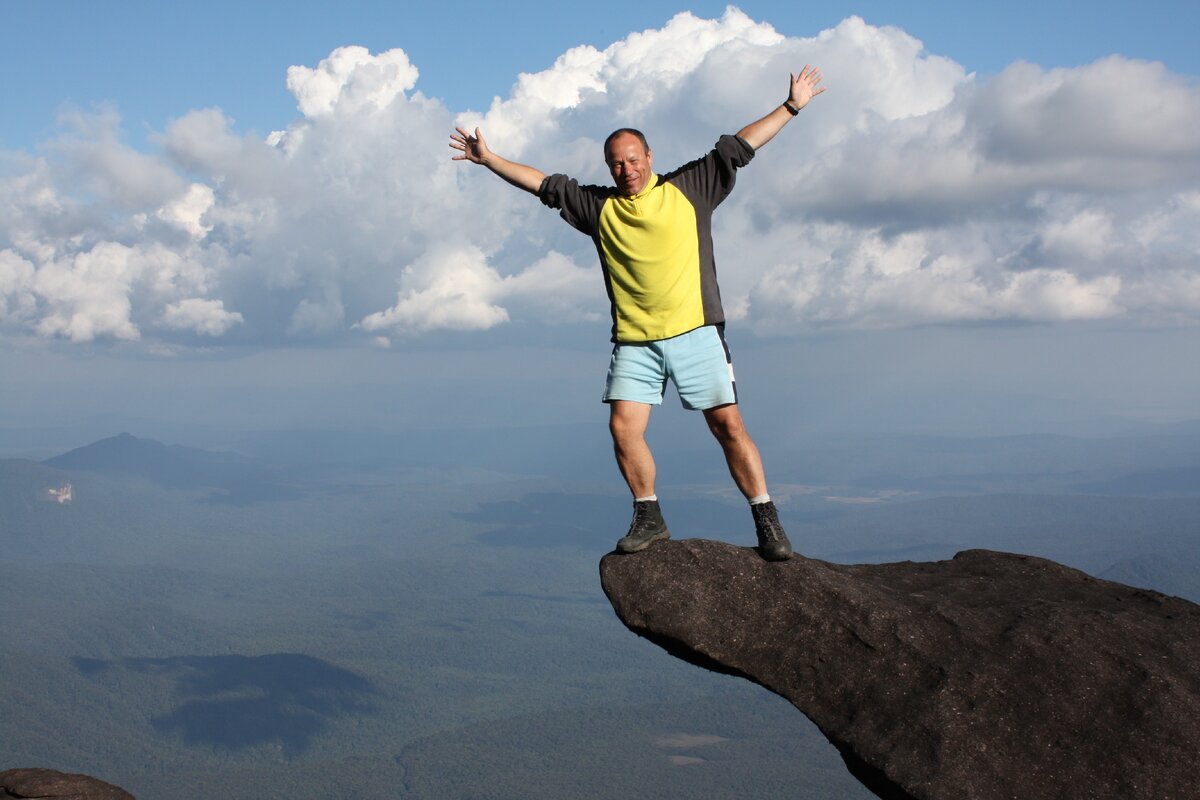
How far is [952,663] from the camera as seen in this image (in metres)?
10.2

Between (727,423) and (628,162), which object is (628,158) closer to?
(628,162)

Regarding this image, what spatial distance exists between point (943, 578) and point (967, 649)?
2.60m

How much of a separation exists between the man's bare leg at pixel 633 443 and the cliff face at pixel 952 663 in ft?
2.87

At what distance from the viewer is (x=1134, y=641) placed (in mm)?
10445

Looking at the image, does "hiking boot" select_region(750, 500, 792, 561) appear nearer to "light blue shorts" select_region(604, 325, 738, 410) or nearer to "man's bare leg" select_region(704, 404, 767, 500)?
"man's bare leg" select_region(704, 404, 767, 500)

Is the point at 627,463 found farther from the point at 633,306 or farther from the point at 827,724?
the point at 827,724

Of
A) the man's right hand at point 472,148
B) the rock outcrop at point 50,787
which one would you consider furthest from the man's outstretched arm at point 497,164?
the rock outcrop at point 50,787

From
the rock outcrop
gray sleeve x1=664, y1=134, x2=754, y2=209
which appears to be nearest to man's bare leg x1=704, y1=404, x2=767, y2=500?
gray sleeve x1=664, y1=134, x2=754, y2=209

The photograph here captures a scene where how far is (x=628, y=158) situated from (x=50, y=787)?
44.1 feet

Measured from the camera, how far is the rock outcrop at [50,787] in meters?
15.6

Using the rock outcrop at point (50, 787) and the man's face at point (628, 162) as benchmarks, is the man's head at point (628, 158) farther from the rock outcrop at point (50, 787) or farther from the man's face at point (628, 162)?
the rock outcrop at point (50, 787)

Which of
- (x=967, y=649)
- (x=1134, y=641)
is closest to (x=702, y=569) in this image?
(x=967, y=649)

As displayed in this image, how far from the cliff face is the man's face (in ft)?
13.6

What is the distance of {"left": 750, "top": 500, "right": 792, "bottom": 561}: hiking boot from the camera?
37.0ft
